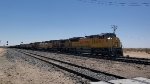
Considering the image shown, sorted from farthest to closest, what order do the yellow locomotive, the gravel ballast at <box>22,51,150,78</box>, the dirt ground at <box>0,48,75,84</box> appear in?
the yellow locomotive
the gravel ballast at <box>22,51,150,78</box>
the dirt ground at <box>0,48,75,84</box>

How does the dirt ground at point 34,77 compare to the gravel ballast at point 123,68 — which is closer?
the dirt ground at point 34,77

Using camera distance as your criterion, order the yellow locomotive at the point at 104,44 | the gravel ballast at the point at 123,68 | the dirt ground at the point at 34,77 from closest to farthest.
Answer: the dirt ground at the point at 34,77 < the gravel ballast at the point at 123,68 < the yellow locomotive at the point at 104,44

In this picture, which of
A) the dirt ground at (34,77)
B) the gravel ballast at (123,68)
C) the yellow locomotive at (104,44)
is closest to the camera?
the dirt ground at (34,77)

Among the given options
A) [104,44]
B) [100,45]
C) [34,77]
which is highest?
[104,44]

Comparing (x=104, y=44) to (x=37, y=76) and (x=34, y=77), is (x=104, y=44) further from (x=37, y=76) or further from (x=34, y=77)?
(x=34, y=77)

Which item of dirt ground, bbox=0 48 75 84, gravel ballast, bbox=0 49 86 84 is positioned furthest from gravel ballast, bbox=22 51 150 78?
dirt ground, bbox=0 48 75 84

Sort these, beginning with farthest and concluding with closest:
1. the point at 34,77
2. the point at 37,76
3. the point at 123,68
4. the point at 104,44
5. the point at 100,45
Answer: the point at 100,45
the point at 104,44
the point at 123,68
the point at 37,76
the point at 34,77

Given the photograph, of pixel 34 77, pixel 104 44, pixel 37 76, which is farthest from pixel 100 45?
pixel 34 77

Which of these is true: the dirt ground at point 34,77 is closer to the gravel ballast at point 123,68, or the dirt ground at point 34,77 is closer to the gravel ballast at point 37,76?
the gravel ballast at point 37,76

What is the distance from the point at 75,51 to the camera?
44.6 m

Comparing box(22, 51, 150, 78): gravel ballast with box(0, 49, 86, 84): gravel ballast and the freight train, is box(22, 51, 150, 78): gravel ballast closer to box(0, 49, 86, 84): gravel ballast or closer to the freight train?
box(0, 49, 86, 84): gravel ballast

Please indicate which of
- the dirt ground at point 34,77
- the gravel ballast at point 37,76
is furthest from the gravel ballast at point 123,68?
the dirt ground at point 34,77

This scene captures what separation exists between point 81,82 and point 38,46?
231ft

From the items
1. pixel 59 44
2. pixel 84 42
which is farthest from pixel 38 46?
pixel 84 42
